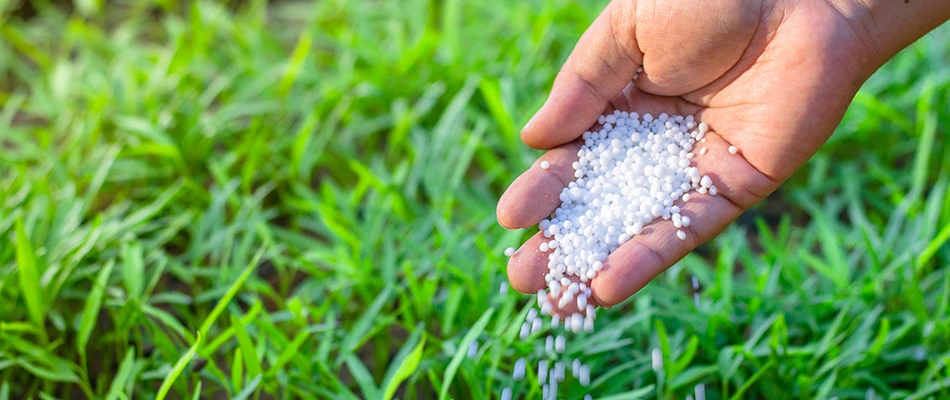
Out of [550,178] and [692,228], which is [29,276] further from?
[692,228]

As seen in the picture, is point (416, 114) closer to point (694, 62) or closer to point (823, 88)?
point (694, 62)

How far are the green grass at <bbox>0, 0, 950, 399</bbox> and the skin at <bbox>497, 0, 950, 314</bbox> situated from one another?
0.68 ft

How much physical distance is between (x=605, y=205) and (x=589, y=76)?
262 millimetres

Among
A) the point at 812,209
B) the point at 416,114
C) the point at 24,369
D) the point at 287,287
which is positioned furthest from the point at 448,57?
the point at 24,369

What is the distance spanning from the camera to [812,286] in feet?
5.90

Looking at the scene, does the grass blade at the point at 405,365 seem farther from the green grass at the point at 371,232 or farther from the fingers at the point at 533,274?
the fingers at the point at 533,274

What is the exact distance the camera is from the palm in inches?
53.4

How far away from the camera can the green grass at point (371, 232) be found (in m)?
1.53

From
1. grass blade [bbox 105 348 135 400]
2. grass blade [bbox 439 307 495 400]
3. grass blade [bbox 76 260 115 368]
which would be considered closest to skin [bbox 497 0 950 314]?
grass blade [bbox 439 307 495 400]

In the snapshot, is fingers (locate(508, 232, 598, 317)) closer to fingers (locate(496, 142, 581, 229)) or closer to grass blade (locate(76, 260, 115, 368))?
fingers (locate(496, 142, 581, 229))

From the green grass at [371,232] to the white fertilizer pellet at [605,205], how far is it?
5.3 inches

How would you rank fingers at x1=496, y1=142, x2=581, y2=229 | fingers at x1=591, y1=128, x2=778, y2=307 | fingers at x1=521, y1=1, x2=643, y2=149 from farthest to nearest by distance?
1. fingers at x1=521, y1=1, x2=643, y2=149
2. fingers at x1=496, y1=142, x2=581, y2=229
3. fingers at x1=591, y1=128, x2=778, y2=307

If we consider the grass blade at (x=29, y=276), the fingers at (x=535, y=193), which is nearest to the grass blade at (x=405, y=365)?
the fingers at (x=535, y=193)

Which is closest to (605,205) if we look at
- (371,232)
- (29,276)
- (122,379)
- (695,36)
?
(695,36)
